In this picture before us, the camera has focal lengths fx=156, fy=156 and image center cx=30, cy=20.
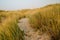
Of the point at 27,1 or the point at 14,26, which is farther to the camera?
the point at 27,1

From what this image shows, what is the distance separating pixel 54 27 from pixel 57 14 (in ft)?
1.17

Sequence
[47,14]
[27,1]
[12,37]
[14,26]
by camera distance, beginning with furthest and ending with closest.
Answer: [27,1]
[47,14]
[14,26]
[12,37]

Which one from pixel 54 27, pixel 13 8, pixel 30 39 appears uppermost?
pixel 13 8

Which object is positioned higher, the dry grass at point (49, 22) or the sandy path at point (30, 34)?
the dry grass at point (49, 22)

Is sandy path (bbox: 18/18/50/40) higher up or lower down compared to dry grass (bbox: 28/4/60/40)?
lower down

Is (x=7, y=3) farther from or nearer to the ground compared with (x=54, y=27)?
farther from the ground

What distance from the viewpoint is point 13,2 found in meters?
2.95

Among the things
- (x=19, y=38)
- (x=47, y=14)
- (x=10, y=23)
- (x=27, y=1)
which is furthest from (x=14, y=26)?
(x=27, y=1)

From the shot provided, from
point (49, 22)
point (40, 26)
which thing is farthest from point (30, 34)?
point (49, 22)

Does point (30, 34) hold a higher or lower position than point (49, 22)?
lower

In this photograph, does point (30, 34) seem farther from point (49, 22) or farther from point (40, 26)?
point (49, 22)

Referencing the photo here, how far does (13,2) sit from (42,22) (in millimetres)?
942

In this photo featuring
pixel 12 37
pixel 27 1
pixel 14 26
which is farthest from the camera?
pixel 27 1

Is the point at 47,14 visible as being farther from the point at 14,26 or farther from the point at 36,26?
the point at 14,26
